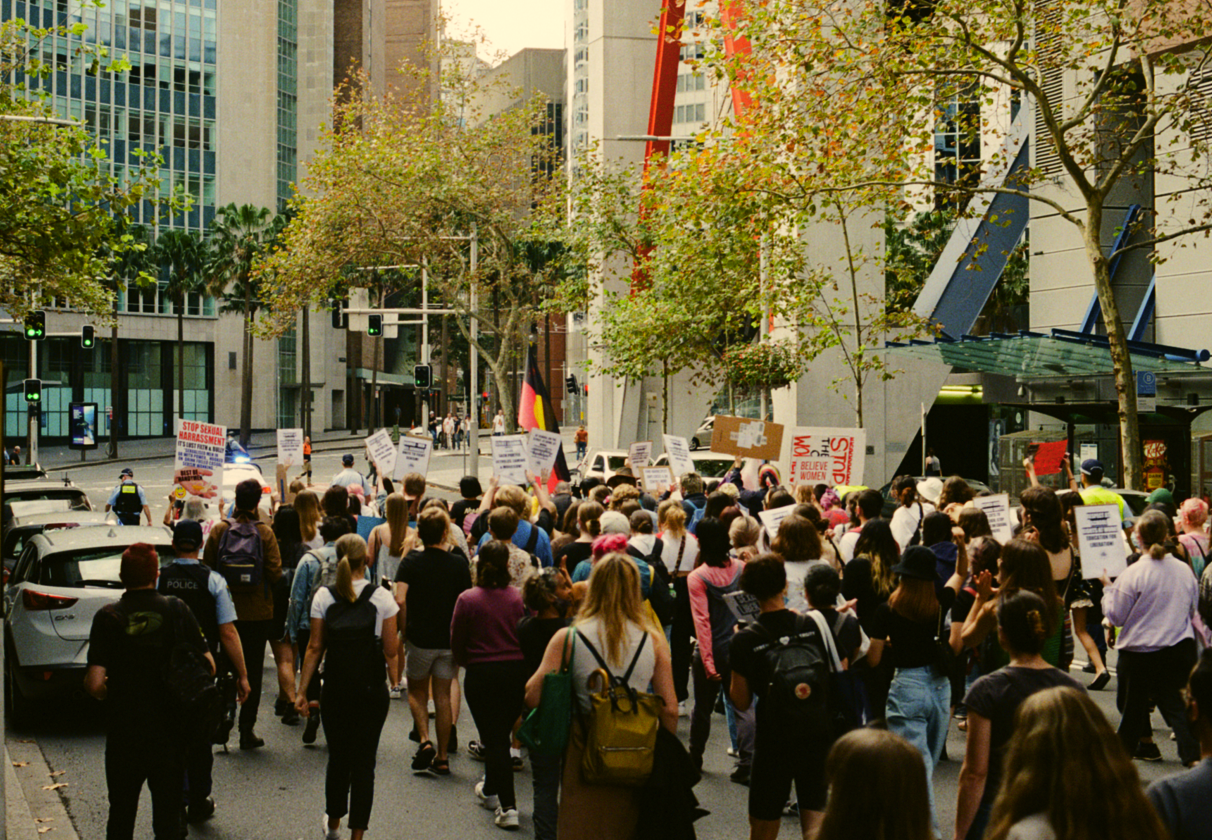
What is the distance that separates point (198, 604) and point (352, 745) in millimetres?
1444

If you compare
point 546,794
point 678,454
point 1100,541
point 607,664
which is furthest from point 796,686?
point 678,454

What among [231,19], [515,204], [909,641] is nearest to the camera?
[909,641]

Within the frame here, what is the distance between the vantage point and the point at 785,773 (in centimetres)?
547

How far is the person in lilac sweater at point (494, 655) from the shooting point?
6812 millimetres

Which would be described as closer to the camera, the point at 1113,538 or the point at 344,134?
the point at 1113,538

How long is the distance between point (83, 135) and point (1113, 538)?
15.7m

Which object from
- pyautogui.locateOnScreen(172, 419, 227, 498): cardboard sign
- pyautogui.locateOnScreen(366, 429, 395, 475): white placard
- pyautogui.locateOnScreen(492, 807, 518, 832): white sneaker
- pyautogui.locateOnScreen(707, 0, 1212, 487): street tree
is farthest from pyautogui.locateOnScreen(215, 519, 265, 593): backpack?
pyautogui.locateOnScreen(707, 0, 1212, 487): street tree

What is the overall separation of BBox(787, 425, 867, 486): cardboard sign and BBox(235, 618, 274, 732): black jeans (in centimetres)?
768

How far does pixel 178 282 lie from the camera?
66312mm

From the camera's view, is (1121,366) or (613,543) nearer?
(613,543)

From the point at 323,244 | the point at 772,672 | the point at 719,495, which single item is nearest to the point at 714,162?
the point at 719,495

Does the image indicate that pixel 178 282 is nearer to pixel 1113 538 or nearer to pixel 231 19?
pixel 231 19

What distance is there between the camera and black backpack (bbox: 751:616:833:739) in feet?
17.5

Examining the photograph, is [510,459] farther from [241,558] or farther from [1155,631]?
[1155,631]
